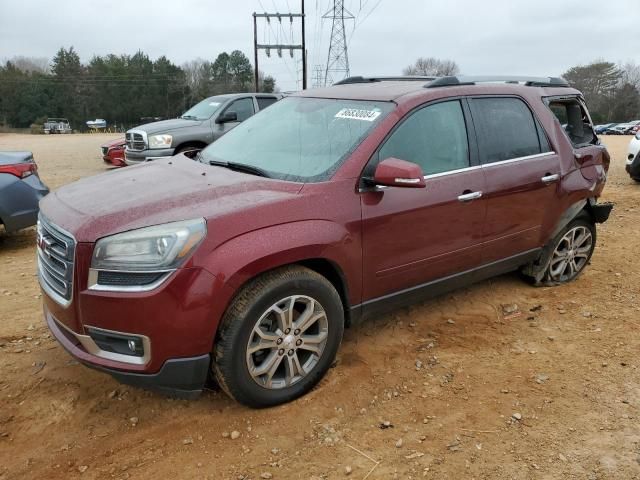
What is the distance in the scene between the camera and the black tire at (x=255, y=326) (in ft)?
8.76

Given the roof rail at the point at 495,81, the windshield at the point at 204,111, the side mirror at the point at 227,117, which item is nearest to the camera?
the roof rail at the point at 495,81

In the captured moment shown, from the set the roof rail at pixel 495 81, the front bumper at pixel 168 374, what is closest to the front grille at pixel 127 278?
the front bumper at pixel 168 374

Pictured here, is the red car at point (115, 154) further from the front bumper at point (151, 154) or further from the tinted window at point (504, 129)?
the tinted window at point (504, 129)

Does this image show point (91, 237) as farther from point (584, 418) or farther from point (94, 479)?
point (584, 418)

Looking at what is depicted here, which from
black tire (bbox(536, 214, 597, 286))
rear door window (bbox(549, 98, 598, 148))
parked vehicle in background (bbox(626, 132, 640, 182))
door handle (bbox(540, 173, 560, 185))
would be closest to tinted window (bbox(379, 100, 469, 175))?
door handle (bbox(540, 173, 560, 185))

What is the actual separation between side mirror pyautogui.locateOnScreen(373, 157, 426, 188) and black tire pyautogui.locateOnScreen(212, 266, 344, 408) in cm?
66

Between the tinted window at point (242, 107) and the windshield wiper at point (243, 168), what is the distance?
7.36 m

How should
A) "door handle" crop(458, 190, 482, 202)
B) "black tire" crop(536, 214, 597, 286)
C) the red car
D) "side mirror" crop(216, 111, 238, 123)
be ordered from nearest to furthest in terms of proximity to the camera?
"door handle" crop(458, 190, 482, 202), "black tire" crop(536, 214, 597, 286), "side mirror" crop(216, 111, 238, 123), the red car

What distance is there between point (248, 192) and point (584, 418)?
7.34ft

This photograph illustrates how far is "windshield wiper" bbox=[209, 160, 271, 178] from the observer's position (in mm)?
3246

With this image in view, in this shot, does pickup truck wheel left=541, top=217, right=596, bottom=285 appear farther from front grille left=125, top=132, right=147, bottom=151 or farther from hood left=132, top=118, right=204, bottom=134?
front grille left=125, top=132, right=147, bottom=151

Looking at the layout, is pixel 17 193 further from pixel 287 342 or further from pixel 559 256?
pixel 559 256

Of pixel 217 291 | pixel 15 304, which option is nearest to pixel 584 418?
pixel 217 291

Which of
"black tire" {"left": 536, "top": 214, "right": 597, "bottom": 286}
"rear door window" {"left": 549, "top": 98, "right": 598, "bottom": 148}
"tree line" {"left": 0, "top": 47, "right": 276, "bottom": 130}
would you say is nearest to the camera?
"black tire" {"left": 536, "top": 214, "right": 597, "bottom": 286}
